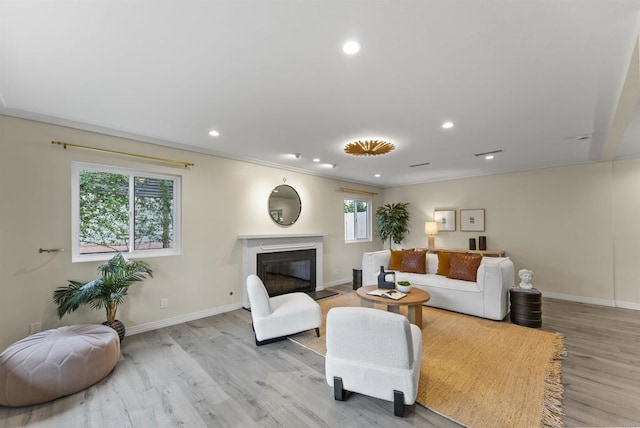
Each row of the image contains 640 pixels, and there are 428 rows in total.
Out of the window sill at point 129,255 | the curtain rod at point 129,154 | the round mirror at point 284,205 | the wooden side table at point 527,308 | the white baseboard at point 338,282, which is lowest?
the white baseboard at point 338,282

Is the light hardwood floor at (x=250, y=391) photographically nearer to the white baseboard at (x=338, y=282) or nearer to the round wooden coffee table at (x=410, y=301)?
the round wooden coffee table at (x=410, y=301)

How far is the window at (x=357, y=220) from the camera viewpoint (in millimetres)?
6566

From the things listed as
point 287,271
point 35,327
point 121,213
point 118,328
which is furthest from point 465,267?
point 35,327

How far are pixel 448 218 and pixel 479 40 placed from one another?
202 inches

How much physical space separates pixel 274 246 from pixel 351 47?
3614 mm

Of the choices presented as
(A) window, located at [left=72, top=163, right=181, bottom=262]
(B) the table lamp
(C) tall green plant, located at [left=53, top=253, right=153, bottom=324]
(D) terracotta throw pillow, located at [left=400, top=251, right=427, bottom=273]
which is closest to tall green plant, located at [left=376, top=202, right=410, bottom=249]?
(B) the table lamp

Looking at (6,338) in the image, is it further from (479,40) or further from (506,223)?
(506,223)

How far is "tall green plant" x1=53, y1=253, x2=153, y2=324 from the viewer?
269cm

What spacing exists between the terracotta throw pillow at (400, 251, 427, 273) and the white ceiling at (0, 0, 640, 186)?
86.7 inches

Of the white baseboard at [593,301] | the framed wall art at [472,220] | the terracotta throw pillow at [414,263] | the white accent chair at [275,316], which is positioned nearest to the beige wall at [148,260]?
the white accent chair at [275,316]

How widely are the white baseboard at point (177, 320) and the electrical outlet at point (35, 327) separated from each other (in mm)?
800

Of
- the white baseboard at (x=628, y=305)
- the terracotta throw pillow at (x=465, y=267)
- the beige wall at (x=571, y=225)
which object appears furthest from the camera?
the beige wall at (x=571, y=225)

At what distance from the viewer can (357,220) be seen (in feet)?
22.7

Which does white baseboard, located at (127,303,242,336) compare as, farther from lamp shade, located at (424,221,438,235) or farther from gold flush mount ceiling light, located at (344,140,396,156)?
lamp shade, located at (424,221,438,235)
